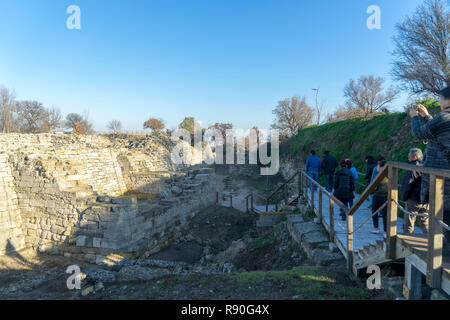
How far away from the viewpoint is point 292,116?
34906 mm

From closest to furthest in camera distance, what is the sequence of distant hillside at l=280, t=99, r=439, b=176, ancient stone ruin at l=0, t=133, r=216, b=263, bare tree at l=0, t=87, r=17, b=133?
1. ancient stone ruin at l=0, t=133, r=216, b=263
2. distant hillside at l=280, t=99, r=439, b=176
3. bare tree at l=0, t=87, r=17, b=133

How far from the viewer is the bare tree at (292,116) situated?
34.5 metres

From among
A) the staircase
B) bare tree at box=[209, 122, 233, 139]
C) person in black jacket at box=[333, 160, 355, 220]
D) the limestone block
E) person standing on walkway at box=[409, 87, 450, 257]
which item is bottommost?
the limestone block

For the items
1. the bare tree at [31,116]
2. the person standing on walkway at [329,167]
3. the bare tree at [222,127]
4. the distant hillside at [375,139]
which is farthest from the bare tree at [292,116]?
the bare tree at [31,116]

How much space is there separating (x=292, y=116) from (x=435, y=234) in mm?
34519

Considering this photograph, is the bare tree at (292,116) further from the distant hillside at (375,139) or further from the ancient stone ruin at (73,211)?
the ancient stone ruin at (73,211)

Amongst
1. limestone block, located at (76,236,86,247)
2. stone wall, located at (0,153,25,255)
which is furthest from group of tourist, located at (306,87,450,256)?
stone wall, located at (0,153,25,255)

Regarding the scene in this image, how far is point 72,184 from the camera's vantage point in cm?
786

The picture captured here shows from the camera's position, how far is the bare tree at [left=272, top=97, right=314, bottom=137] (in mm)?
34500

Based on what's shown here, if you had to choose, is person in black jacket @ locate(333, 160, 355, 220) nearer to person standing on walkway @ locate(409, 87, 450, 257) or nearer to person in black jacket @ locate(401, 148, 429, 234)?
person in black jacket @ locate(401, 148, 429, 234)

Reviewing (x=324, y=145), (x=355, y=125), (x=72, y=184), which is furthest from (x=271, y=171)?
(x=72, y=184)

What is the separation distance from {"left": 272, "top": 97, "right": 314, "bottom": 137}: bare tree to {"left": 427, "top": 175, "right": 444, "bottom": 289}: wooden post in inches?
1305
